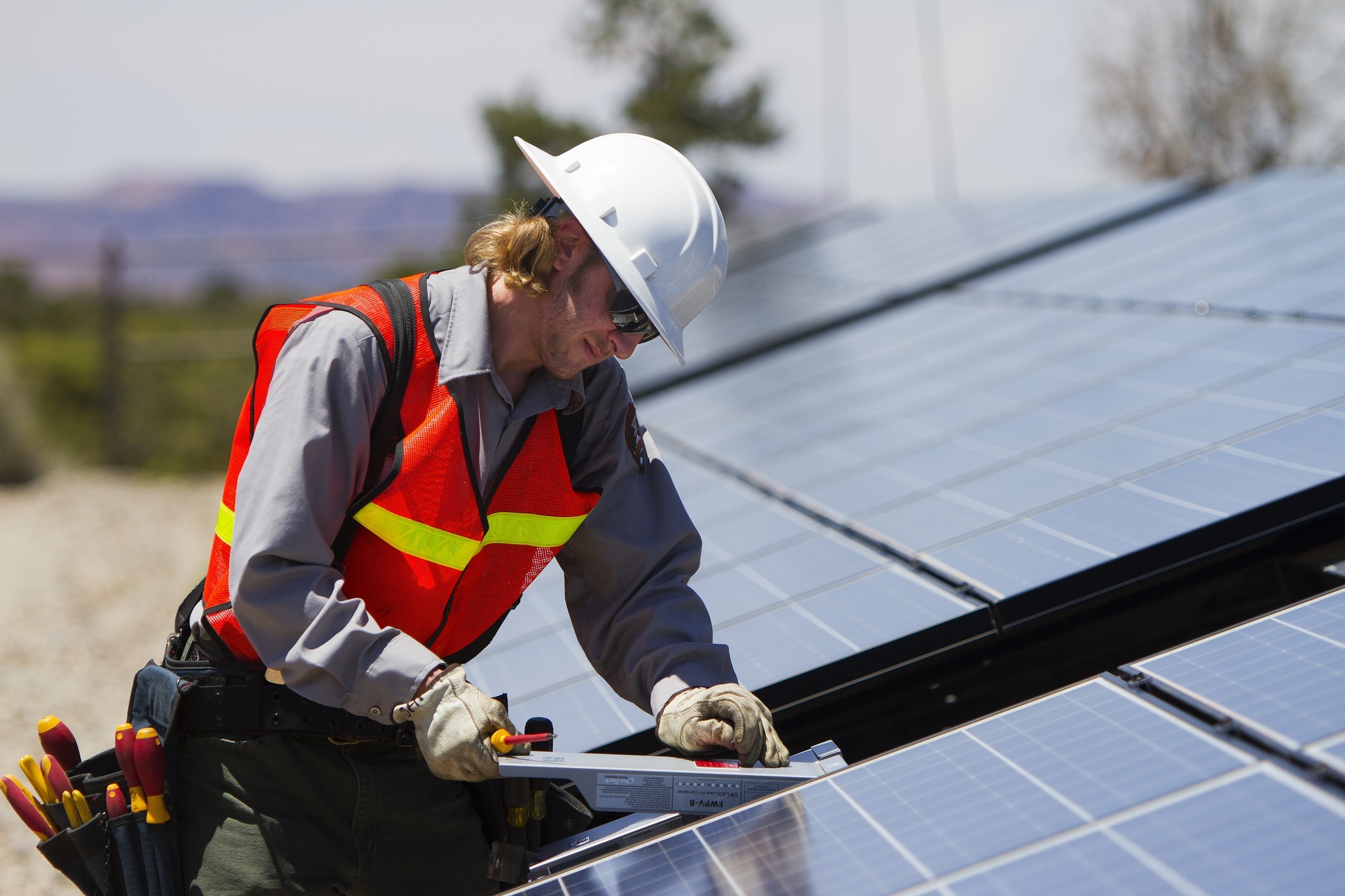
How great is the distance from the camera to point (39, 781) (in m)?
2.75

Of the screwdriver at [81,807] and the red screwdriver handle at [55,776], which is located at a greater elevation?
the red screwdriver handle at [55,776]

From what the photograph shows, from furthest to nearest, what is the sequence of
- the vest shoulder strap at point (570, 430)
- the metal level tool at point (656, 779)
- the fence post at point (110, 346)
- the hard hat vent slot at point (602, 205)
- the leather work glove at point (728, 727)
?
the fence post at point (110, 346) < the vest shoulder strap at point (570, 430) < the hard hat vent slot at point (602, 205) < the leather work glove at point (728, 727) < the metal level tool at point (656, 779)

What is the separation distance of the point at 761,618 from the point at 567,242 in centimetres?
142

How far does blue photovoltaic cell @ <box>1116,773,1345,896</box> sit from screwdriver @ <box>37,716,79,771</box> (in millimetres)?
2379

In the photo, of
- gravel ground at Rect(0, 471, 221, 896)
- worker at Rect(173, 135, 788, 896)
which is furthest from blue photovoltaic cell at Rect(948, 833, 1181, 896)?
gravel ground at Rect(0, 471, 221, 896)

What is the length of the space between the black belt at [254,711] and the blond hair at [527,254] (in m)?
1.08

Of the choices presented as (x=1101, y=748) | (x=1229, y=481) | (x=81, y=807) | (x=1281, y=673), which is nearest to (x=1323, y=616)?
(x=1281, y=673)

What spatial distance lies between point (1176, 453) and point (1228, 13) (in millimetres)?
24828

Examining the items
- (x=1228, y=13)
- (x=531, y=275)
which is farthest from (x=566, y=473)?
(x=1228, y=13)

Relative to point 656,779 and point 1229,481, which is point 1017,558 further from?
point 656,779

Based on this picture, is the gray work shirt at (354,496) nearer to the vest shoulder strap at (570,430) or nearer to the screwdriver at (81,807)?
the vest shoulder strap at (570,430)

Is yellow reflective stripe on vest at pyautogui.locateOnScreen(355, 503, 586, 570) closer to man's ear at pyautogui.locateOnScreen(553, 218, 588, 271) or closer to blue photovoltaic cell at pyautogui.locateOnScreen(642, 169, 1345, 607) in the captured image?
man's ear at pyautogui.locateOnScreen(553, 218, 588, 271)

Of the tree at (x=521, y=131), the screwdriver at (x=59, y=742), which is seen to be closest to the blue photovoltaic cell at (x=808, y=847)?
the screwdriver at (x=59, y=742)

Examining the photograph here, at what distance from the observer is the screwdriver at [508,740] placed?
2.31m
